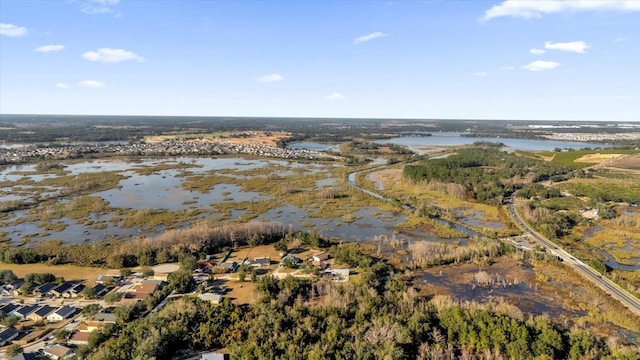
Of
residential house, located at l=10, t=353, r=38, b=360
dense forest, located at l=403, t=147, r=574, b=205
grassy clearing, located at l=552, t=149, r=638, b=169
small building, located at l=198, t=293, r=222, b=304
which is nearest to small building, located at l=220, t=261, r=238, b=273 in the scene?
small building, located at l=198, t=293, r=222, b=304

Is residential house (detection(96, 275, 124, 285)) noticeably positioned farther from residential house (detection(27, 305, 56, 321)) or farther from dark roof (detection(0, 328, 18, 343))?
dark roof (detection(0, 328, 18, 343))

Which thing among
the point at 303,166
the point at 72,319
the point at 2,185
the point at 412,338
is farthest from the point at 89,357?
the point at 303,166

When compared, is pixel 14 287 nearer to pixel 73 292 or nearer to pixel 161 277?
pixel 73 292

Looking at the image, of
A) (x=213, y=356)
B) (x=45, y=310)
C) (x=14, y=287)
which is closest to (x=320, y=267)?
(x=213, y=356)

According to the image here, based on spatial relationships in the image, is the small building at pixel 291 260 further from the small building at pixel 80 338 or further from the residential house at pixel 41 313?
the residential house at pixel 41 313

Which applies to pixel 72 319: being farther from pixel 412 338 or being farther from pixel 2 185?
pixel 2 185

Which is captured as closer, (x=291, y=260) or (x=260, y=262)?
(x=291, y=260)
